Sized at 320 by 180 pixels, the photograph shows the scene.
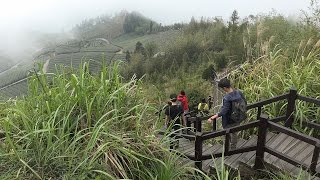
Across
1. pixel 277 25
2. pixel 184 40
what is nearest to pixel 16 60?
pixel 184 40

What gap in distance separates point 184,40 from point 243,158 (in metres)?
52.2

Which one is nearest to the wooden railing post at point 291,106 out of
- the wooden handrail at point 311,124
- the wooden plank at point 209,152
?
the wooden handrail at point 311,124

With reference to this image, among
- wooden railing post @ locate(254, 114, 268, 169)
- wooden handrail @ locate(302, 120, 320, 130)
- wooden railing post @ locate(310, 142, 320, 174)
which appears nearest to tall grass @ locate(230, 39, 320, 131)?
wooden handrail @ locate(302, 120, 320, 130)

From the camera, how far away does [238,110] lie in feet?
18.4

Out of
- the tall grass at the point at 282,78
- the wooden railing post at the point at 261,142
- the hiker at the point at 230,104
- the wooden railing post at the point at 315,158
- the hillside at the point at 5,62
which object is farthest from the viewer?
the hillside at the point at 5,62

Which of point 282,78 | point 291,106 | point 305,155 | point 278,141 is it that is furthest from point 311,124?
point 282,78

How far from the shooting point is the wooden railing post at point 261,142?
5.09 meters

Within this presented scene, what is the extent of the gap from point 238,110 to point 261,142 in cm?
60

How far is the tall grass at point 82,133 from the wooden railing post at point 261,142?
1515 millimetres

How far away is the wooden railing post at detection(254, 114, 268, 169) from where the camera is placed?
509 centimetres

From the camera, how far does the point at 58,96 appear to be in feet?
13.2

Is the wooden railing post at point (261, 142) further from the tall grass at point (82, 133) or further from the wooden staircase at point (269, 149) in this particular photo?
the tall grass at point (82, 133)

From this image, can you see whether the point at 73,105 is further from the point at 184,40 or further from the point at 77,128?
the point at 184,40

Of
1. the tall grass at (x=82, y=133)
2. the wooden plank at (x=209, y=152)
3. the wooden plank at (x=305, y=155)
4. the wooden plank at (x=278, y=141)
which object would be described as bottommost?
the wooden plank at (x=209, y=152)
